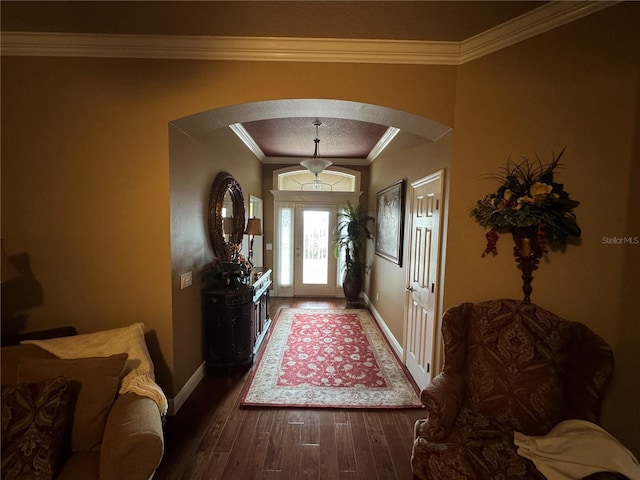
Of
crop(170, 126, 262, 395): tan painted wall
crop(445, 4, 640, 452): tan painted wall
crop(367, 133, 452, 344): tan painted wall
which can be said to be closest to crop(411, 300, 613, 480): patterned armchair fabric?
crop(445, 4, 640, 452): tan painted wall

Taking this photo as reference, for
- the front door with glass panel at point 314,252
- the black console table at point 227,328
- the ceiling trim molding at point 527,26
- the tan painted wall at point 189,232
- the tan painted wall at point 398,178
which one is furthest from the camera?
the front door with glass panel at point 314,252

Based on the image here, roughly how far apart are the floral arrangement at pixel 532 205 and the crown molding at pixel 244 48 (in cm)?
89

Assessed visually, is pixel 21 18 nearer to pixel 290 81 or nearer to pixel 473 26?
pixel 290 81

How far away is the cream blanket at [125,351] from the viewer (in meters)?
1.40

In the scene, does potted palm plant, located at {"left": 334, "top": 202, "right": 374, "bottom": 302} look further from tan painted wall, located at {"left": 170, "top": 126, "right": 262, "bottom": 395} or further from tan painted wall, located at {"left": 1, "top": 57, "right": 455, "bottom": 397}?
→ tan painted wall, located at {"left": 1, "top": 57, "right": 455, "bottom": 397}

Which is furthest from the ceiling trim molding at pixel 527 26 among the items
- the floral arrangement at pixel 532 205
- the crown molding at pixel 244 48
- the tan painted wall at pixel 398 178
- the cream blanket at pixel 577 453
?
the cream blanket at pixel 577 453

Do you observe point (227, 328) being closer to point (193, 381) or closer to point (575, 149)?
point (193, 381)

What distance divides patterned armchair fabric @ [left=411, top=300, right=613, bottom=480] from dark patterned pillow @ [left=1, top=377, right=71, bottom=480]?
1699 mm

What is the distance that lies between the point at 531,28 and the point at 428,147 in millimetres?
976

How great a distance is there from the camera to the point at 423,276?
8.05 feet

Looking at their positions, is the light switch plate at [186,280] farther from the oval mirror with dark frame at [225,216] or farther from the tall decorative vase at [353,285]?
the tall decorative vase at [353,285]

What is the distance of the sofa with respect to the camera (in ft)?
3.60

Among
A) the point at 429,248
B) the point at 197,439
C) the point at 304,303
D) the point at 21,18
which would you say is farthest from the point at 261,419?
the point at 21,18

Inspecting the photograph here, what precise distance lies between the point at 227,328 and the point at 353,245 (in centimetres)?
278
